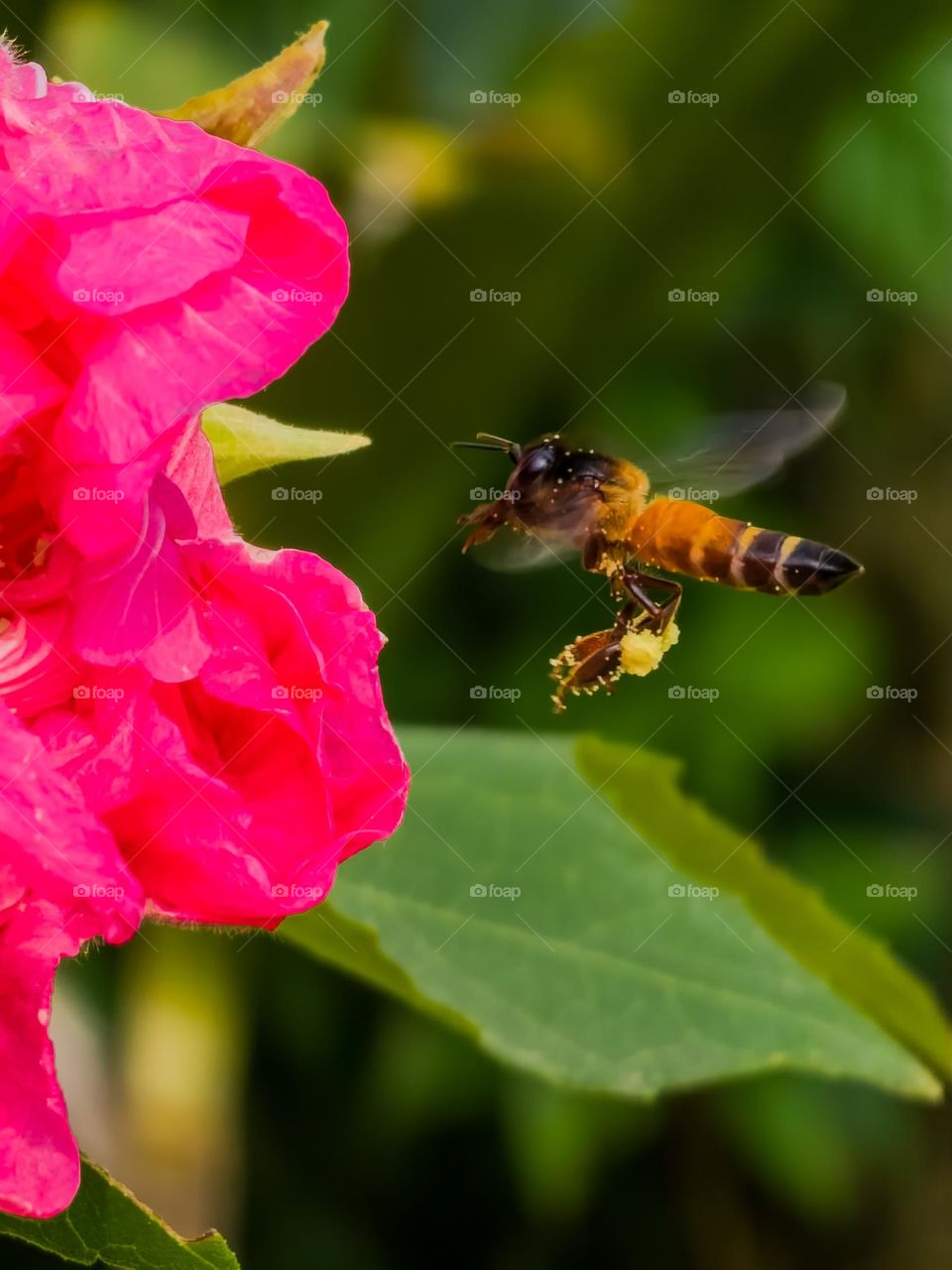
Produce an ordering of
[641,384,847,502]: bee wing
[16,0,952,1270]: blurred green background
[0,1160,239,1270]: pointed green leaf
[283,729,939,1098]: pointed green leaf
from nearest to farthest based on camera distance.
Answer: [0,1160,239,1270]: pointed green leaf → [641,384,847,502]: bee wing → [283,729,939,1098]: pointed green leaf → [16,0,952,1270]: blurred green background

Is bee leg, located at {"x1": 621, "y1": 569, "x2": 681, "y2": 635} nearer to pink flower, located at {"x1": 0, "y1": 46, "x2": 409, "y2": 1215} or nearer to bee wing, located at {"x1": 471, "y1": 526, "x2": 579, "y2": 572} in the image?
bee wing, located at {"x1": 471, "y1": 526, "x2": 579, "y2": 572}

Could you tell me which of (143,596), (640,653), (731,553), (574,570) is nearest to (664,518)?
(731,553)

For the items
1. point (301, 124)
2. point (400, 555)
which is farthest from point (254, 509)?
point (301, 124)

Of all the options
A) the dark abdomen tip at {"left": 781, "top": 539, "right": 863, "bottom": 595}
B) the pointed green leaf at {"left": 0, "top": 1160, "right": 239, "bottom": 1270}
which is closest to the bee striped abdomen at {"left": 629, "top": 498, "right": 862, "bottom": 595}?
the dark abdomen tip at {"left": 781, "top": 539, "right": 863, "bottom": 595}

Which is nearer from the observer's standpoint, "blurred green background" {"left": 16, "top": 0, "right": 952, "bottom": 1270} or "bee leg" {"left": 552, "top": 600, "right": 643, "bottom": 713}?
"bee leg" {"left": 552, "top": 600, "right": 643, "bottom": 713}

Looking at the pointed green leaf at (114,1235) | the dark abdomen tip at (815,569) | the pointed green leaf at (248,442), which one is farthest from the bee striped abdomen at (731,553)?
the pointed green leaf at (114,1235)

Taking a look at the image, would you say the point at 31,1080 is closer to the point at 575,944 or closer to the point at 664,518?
the point at 664,518
